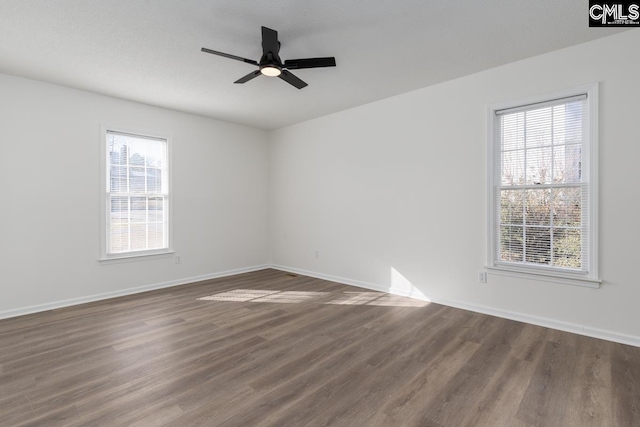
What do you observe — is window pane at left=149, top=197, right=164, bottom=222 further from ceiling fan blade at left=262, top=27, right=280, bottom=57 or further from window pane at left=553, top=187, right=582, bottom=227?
window pane at left=553, top=187, right=582, bottom=227

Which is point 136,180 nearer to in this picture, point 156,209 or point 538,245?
point 156,209

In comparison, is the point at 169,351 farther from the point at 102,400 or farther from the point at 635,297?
the point at 635,297

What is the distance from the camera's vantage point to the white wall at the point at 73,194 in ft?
11.9

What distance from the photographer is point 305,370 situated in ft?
7.97

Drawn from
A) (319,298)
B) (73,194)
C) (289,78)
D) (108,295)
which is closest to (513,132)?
(289,78)

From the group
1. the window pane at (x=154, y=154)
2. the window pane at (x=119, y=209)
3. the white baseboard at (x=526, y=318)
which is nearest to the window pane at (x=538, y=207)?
the white baseboard at (x=526, y=318)

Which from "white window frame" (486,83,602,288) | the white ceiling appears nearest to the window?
the white ceiling

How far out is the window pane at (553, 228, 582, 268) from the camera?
3.10 m

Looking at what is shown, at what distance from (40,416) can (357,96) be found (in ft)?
14.5

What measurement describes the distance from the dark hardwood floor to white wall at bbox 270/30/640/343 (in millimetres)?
388

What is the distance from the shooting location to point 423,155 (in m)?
4.14

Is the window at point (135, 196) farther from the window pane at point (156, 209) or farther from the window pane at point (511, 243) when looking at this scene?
the window pane at point (511, 243)

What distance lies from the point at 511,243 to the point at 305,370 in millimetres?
2642

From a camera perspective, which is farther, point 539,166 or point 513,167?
point 513,167
